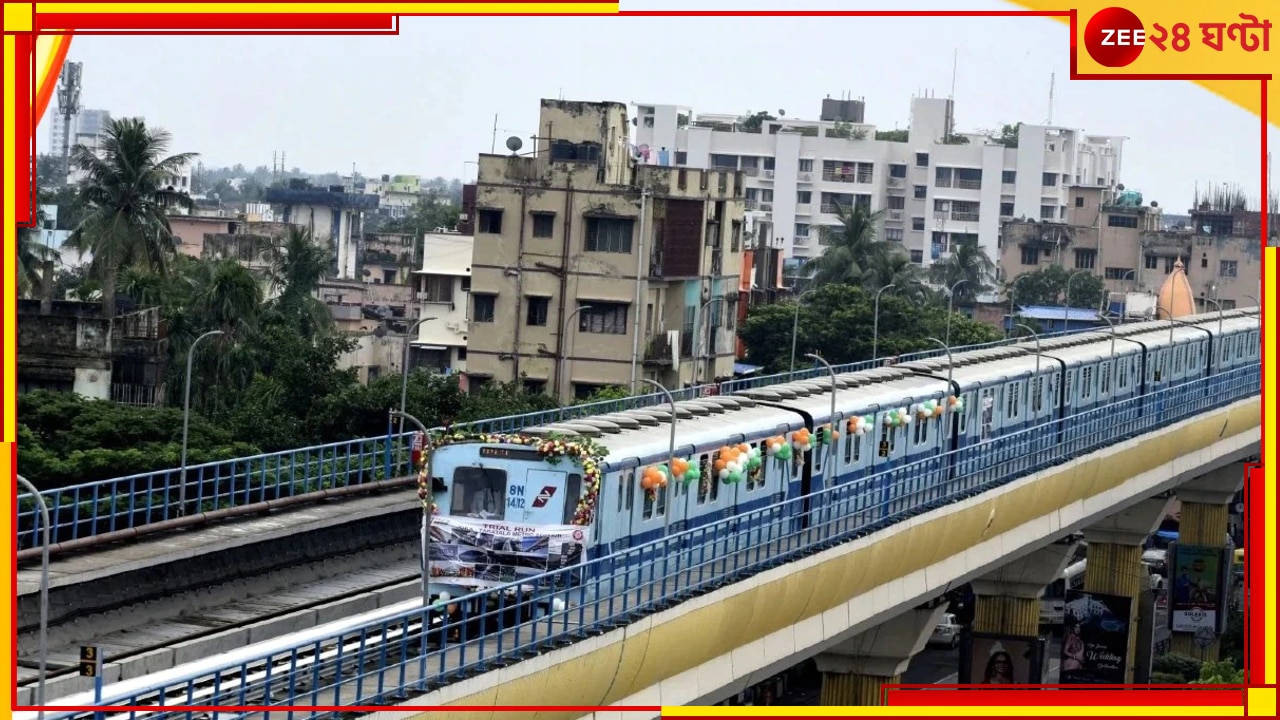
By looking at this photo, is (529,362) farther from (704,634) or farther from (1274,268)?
(1274,268)

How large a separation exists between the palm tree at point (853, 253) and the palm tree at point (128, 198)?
38368 millimetres

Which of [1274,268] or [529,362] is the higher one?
[1274,268]

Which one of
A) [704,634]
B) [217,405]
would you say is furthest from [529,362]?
[704,634]

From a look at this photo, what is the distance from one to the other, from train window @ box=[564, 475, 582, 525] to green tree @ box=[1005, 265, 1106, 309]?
71.7m

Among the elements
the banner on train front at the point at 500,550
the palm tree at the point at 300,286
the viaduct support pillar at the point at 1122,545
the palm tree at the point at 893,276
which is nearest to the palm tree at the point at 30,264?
the palm tree at the point at 300,286

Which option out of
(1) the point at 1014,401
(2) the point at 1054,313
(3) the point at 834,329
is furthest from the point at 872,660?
(2) the point at 1054,313

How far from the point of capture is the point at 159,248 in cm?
5241

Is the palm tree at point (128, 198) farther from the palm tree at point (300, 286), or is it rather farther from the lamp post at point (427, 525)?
the lamp post at point (427, 525)

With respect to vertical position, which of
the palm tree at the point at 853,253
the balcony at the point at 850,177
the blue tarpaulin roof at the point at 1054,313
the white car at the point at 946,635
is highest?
the balcony at the point at 850,177

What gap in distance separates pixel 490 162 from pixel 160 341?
505 inches

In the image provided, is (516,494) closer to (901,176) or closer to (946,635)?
(946,635)

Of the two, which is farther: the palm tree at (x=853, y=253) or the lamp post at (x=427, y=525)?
the palm tree at (x=853, y=253)

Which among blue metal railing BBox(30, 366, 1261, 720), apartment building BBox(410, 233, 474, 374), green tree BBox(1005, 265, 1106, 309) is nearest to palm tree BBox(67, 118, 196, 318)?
blue metal railing BBox(30, 366, 1261, 720)

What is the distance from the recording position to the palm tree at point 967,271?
9981cm
